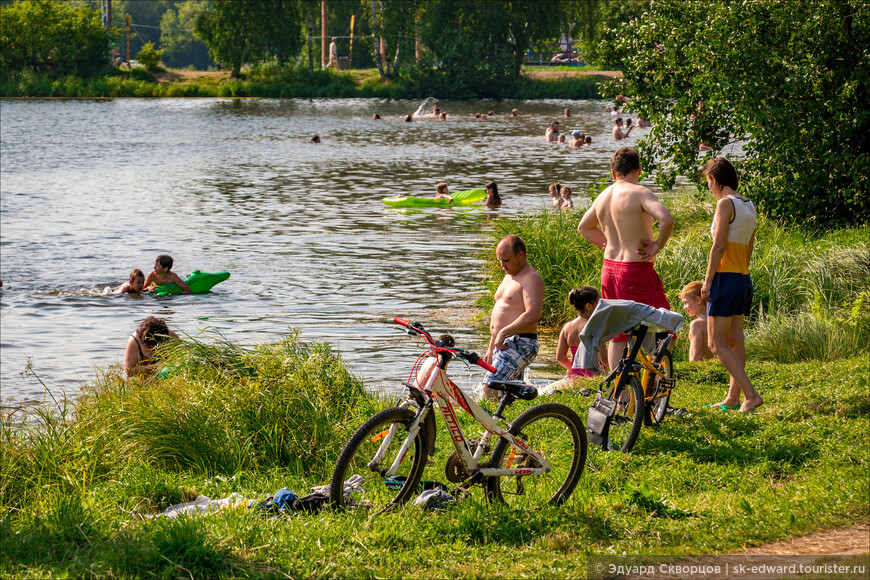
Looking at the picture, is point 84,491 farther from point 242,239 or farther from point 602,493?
point 242,239

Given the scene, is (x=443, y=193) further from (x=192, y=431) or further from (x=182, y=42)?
(x=182, y=42)

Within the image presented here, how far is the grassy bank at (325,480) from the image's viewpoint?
176 inches

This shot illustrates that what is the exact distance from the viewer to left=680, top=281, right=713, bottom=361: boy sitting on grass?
8.65 metres

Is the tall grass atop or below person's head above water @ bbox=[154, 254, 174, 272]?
atop

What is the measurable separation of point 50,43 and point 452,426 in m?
85.0

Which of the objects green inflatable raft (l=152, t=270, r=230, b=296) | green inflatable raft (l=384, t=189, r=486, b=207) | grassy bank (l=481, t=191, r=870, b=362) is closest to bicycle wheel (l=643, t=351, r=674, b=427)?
grassy bank (l=481, t=191, r=870, b=362)

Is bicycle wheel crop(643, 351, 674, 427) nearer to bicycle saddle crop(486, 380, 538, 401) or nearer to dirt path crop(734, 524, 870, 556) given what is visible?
bicycle saddle crop(486, 380, 538, 401)

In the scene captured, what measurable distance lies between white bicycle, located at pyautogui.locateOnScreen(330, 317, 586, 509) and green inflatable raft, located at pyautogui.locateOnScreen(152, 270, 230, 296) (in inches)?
406

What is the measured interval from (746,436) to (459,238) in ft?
44.9

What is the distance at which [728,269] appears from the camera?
7.09 m

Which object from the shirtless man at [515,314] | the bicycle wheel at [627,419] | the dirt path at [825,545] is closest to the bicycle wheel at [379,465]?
the bicycle wheel at [627,419]

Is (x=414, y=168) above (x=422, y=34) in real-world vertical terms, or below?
below

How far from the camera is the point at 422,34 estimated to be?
7444 cm

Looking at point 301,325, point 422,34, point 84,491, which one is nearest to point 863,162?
point 301,325
